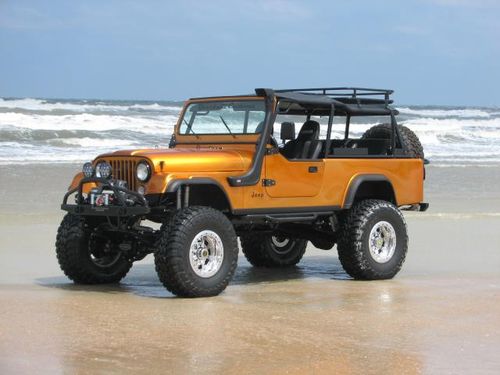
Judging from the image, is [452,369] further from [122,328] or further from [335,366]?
[122,328]

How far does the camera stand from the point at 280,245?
10.8m

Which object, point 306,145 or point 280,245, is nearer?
point 306,145

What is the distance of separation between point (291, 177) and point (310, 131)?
725 mm

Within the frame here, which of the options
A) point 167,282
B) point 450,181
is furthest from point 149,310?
point 450,181

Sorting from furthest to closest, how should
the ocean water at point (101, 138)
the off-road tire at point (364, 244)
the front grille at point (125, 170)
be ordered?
the ocean water at point (101, 138), the off-road tire at point (364, 244), the front grille at point (125, 170)

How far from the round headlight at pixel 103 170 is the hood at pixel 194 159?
0.36ft

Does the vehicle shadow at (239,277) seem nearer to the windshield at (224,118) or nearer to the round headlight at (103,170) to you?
the round headlight at (103,170)

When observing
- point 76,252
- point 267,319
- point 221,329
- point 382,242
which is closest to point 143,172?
point 76,252

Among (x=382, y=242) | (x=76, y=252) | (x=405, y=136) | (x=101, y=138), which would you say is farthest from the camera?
(x=101, y=138)

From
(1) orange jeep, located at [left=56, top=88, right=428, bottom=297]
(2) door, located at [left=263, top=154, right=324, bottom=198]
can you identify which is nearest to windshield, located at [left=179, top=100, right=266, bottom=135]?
(1) orange jeep, located at [left=56, top=88, right=428, bottom=297]

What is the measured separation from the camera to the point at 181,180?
8.34 metres

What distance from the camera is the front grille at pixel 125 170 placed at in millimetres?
8562

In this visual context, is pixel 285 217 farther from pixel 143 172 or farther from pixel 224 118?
pixel 143 172

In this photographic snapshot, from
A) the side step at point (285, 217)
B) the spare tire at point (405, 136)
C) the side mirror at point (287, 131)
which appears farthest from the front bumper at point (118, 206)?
the spare tire at point (405, 136)
